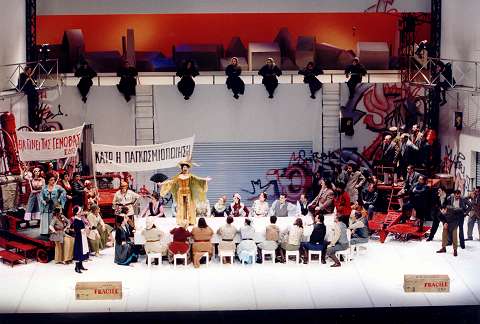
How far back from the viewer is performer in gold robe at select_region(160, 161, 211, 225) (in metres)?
20.2

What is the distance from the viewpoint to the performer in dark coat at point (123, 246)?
1933cm

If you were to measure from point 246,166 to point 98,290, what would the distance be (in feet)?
26.4

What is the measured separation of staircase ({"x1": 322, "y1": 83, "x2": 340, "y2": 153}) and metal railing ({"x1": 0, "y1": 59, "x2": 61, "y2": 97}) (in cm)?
578

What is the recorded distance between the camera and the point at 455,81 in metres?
23.0

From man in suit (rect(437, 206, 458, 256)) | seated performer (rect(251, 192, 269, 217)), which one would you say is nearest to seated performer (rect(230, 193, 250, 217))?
seated performer (rect(251, 192, 269, 217))

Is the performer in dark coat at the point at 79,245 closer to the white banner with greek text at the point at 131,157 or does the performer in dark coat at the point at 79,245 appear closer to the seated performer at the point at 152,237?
the seated performer at the point at 152,237

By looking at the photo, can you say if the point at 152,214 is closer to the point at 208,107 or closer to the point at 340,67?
the point at 208,107

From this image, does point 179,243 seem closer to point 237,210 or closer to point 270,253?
point 270,253

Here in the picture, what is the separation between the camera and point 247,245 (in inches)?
762

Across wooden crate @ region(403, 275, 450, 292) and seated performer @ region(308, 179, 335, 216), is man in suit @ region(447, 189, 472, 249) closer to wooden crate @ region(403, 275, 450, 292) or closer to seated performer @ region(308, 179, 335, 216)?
seated performer @ region(308, 179, 335, 216)

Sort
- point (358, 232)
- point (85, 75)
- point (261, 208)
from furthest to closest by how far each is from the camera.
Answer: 1. point (85, 75)
2. point (261, 208)
3. point (358, 232)

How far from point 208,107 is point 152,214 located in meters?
3.75

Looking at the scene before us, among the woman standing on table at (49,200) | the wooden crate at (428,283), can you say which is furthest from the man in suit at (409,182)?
the woman standing on table at (49,200)

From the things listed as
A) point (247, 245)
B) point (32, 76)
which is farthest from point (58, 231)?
point (32, 76)
